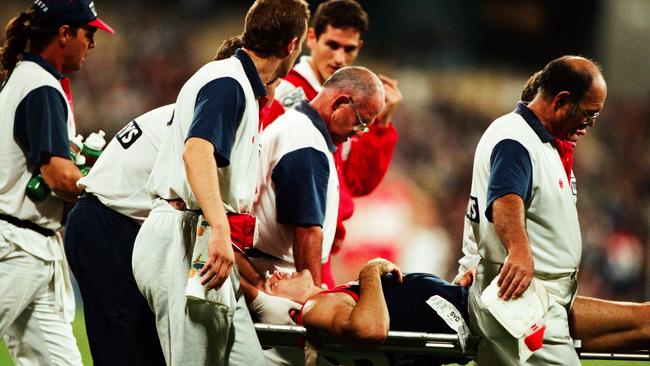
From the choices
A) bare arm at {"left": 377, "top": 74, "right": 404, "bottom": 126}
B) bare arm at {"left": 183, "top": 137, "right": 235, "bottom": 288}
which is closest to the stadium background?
bare arm at {"left": 377, "top": 74, "right": 404, "bottom": 126}

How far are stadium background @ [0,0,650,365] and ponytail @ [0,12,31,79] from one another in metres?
8.02

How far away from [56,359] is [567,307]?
7.91ft

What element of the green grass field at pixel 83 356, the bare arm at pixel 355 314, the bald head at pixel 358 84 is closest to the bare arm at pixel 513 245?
the bare arm at pixel 355 314

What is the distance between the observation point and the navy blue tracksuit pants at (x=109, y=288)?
13.1 feet

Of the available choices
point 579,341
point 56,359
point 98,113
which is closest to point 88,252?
point 56,359

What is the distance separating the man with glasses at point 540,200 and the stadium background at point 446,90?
332 inches

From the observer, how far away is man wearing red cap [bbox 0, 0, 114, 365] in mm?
4391

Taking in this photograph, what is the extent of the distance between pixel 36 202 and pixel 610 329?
277 cm

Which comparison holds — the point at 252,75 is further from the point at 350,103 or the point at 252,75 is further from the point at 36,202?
the point at 36,202

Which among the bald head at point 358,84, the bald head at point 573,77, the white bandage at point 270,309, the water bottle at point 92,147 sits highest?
the bald head at point 573,77

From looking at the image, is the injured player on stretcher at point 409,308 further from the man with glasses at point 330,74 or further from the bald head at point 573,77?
the man with glasses at point 330,74

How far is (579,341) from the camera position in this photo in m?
4.11

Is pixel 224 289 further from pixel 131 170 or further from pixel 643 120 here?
pixel 643 120

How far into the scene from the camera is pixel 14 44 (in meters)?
4.75
